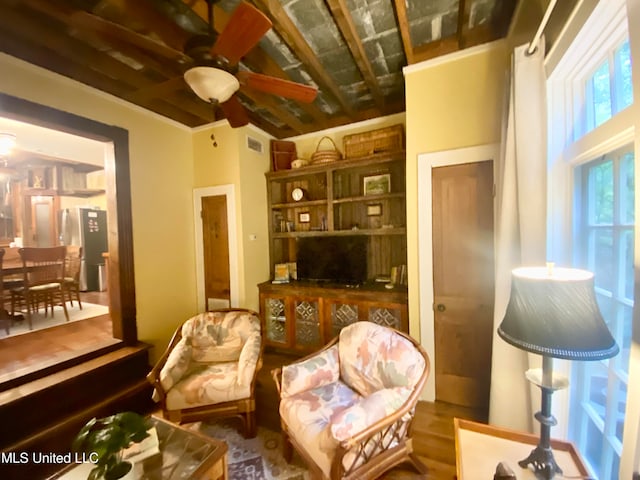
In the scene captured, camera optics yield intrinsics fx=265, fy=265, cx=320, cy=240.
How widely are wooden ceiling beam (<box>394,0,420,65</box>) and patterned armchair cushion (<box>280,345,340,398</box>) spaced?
2.27 m

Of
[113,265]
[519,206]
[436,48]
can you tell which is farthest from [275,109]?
[519,206]

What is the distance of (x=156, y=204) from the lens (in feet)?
9.41

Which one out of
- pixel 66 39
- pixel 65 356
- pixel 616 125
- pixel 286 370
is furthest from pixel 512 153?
pixel 65 356

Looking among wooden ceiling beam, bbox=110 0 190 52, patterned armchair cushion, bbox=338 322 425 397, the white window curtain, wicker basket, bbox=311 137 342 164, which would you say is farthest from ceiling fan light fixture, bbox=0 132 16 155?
the white window curtain

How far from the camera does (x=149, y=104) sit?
269 cm

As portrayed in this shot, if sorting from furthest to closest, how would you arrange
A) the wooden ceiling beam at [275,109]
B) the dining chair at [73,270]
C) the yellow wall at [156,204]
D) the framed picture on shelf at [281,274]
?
the dining chair at [73,270], the framed picture on shelf at [281,274], the wooden ceiling beam at [275,109], the yellow wall at [156,204]

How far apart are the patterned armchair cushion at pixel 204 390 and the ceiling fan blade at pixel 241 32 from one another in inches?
81.6

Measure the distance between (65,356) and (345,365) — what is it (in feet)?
7.44

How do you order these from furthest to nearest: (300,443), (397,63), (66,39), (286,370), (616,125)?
(397,63)
(66,39)
(286,370)
(300,443)
(616,125)

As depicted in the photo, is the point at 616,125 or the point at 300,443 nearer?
the point at 616,125

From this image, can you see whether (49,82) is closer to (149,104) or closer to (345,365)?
(149,104)

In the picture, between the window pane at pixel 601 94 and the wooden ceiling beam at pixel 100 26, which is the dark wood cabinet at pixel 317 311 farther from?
the wooden ceiling beam at pixel 100 26

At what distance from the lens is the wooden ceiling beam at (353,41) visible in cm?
163

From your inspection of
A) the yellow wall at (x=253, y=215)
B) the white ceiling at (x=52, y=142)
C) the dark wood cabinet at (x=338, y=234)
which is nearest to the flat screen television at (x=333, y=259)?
the dark wood cabinet at (x=338, y=234)
